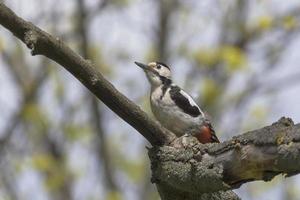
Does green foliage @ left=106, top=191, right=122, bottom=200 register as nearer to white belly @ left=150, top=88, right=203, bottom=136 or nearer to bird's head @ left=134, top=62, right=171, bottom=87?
bird's head @ left=134, top=62, right=171, bottom=87

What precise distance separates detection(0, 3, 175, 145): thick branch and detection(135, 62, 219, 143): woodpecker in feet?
3.71

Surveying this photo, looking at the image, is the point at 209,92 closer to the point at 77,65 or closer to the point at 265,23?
the point at 265,23

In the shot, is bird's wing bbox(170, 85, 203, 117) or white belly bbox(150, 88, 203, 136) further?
bird's wing bbox(170, 85, 203, 117)

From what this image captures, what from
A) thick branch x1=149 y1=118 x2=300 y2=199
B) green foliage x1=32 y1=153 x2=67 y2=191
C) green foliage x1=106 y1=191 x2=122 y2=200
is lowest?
thick branch x1=149 y1=118 x2=300 y2=199

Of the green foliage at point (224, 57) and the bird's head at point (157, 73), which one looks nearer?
the bird's head at point (157, 73)

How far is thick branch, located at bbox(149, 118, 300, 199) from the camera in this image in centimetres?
250

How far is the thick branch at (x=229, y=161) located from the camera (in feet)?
8.20

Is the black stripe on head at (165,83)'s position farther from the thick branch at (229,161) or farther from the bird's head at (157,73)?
the thick branch at (229,161)

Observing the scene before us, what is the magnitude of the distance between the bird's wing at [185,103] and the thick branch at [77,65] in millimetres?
1245

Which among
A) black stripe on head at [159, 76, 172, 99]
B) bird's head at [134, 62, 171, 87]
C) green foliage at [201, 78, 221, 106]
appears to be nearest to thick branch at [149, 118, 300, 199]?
black stripe on head at [159, 76, 172, 99]

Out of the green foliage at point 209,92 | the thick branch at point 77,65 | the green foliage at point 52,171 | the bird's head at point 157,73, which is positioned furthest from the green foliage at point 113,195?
the thick branch at point 77,65

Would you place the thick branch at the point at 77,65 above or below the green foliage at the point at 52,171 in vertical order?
→ below

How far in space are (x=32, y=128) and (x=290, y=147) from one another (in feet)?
26.0

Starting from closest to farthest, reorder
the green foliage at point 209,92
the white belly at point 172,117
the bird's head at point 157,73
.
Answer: the white belly at point 172,117 < the bird's head at point 157,73 < the green foliage at point 209,92
